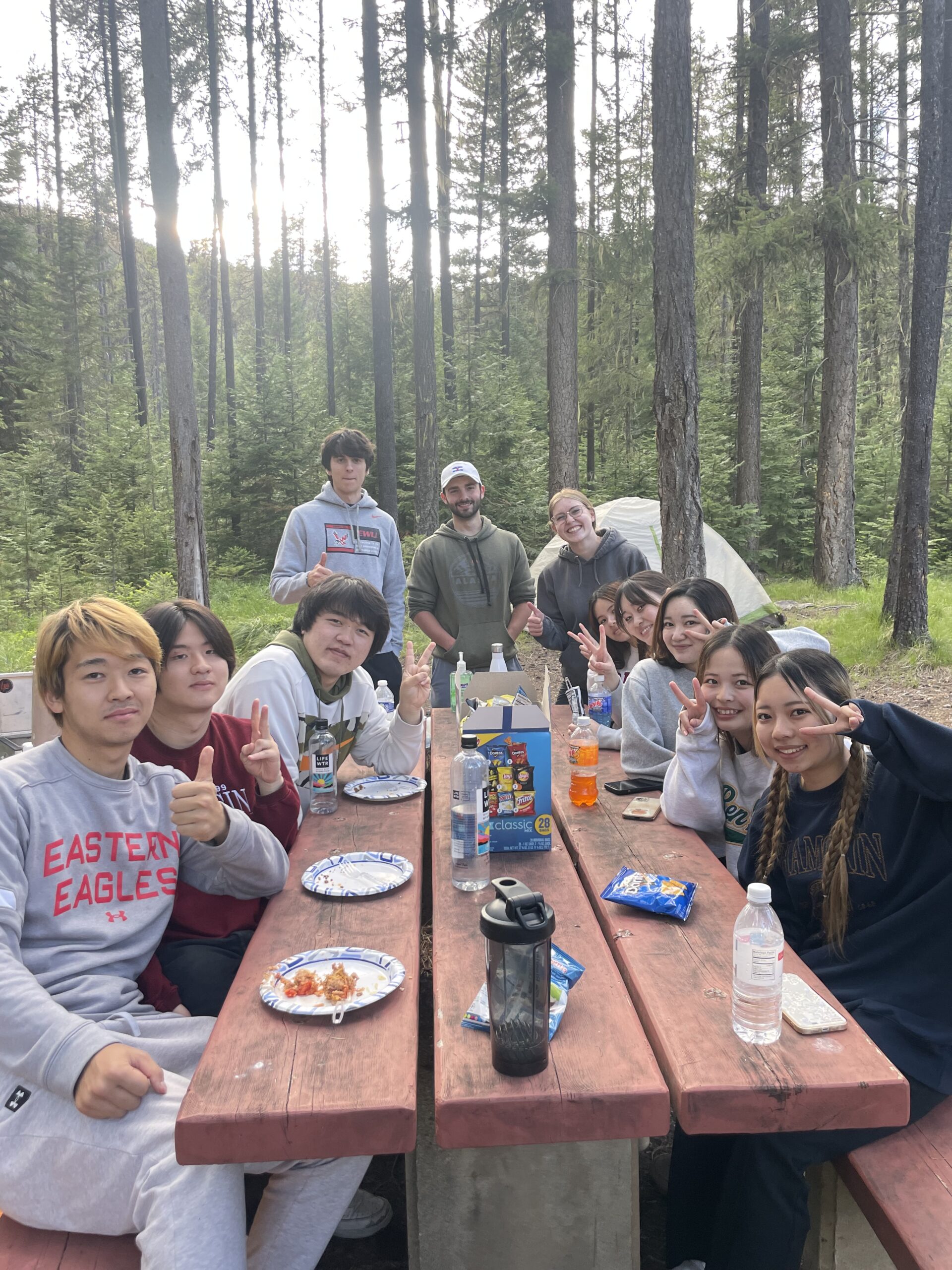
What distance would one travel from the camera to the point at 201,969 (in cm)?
212

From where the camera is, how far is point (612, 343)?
16203mm

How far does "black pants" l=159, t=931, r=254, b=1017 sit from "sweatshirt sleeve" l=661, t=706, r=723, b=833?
52.8 inches

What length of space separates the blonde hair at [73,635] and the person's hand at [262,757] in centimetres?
40

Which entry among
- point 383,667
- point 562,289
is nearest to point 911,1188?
point 383,667

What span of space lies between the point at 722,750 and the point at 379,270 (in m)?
10.4

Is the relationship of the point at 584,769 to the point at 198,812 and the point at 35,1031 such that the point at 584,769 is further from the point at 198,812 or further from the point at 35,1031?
the point at 35,1031

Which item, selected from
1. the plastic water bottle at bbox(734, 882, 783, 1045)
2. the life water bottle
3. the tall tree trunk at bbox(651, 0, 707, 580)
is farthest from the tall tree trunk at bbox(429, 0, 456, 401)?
the plastic water bottle at bbox(734, 882, 783, 1045)

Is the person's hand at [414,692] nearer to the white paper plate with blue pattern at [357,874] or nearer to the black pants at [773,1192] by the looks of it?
the white paper plate with blue pattern at [357,874]

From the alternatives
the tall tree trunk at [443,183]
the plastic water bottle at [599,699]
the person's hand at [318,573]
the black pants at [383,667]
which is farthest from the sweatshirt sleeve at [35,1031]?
the tall tree trunk at [443,183]

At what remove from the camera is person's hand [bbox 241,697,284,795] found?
2.32 m

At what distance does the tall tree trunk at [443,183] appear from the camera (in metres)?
12.0

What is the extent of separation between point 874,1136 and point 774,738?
854 mm

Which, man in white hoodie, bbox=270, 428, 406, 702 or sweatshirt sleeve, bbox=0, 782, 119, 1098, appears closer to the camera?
sweatshirt sleeve, bbox=0, 782, 119, 1098

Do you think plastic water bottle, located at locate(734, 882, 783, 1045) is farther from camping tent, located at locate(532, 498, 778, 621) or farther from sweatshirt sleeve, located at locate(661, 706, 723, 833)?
camping tent, located at locate(532, 498, 778, 621)
